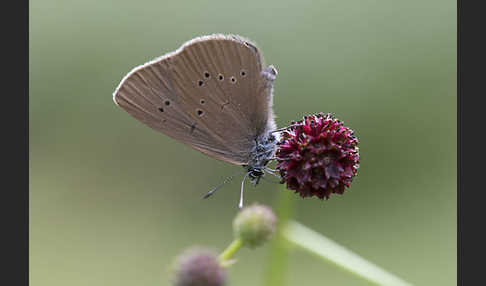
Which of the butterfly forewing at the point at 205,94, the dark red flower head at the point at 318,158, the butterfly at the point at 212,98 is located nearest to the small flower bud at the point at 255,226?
the dark red flower head at the point at 318,158

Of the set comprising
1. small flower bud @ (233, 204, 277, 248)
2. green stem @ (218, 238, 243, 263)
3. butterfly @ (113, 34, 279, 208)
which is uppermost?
butterfly @ (113, 34, 279, 208)

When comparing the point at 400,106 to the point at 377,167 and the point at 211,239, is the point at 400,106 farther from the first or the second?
the point at 211,239

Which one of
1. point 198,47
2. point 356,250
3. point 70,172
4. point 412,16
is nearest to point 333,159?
point 198,47

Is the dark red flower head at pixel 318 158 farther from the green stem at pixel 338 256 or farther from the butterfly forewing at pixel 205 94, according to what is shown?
the butterfly forewing at pixel 205 94

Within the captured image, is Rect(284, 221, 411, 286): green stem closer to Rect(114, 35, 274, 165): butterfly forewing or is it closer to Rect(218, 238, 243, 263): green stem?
Rect(218, 238, 243, 263): green stem

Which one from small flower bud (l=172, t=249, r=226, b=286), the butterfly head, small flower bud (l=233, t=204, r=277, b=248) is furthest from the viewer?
the butterfly head

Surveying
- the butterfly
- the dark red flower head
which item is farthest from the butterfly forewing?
the dark red flower head

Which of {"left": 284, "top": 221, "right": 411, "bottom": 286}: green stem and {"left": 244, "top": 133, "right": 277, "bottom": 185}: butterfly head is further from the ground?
{"left": 244, "top": 133, "right": 277, "bottom": 185}: butterfly head
